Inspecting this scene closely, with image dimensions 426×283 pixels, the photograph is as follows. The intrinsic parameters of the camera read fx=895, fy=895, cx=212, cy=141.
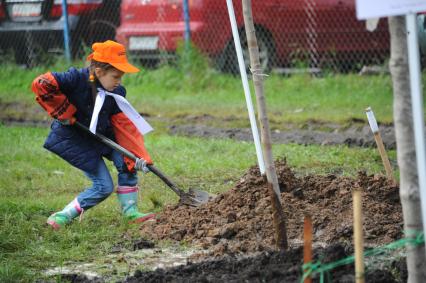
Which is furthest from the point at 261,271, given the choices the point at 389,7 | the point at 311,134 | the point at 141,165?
the point at 311,134

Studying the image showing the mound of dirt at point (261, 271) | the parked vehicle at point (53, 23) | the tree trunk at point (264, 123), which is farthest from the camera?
the parked vehicle at point (53, 23)

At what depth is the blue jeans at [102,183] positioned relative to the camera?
6.65m

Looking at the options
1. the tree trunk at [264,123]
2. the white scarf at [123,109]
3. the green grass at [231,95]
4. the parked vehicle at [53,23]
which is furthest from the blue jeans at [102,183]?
the parked vehicle at [53,23]

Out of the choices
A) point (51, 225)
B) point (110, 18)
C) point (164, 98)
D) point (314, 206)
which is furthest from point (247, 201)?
point (110, 18)

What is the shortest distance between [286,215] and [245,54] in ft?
25.4

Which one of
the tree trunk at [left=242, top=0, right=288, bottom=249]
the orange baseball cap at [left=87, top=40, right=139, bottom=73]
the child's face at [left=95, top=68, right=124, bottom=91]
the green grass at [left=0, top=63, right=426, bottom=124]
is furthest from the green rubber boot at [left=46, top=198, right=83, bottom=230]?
the green grass at [left=0, top=63, right=426, bottom=124]

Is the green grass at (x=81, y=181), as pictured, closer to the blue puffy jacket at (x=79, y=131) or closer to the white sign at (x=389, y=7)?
the blue puffy jacket at (x=79, y=131)

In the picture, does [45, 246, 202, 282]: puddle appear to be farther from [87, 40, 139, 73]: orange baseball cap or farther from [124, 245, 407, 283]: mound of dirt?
[87, 40, 139, 73]: orange baseball cap

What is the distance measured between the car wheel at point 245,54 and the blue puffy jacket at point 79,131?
22.6 feet

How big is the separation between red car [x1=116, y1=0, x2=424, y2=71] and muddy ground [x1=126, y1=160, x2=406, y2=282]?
7.03 m

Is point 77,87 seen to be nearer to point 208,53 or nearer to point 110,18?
point 208,53

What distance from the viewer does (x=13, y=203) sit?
697 centimetres

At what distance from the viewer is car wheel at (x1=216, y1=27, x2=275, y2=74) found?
13.7 meters

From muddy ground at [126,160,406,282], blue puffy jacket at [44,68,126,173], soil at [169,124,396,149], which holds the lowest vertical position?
soil at [169,124,396,149]
